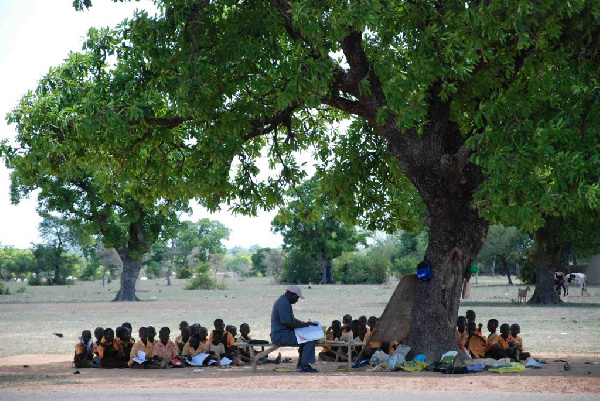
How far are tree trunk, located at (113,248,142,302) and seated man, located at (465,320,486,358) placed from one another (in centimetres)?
3900

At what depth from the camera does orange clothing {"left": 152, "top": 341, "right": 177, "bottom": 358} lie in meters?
16.6

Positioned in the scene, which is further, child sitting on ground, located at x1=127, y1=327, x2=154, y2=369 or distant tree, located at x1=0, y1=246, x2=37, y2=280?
distant tree, located at x1=0, y1=246, x2=37, y2=280

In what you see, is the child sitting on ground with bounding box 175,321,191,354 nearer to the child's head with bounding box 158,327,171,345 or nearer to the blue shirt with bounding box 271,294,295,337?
the child's head with bounding box 158,327,171,345

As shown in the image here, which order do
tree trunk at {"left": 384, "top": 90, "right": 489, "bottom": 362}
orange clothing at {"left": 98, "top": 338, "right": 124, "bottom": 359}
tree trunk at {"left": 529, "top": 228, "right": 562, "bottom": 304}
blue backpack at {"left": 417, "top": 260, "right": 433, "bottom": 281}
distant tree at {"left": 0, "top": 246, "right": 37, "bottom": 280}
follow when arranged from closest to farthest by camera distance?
1. tree trunk at {"left": 384, "top": 90, "right": 489, "bottom": 362}
2. blue backpack at {"left": 417, "top": 260, "right": 433, "bottom": 281}
3. orange clothing at {"left": 98, "top": 338, "right": 124, "bottom": 359}
4. tree trunk at {"left": 529, "top": 228, "right": 562, "bottom": 304}
5. distant tree at {"left": 0, "top": 246, "right": 37, "bottom": 280}

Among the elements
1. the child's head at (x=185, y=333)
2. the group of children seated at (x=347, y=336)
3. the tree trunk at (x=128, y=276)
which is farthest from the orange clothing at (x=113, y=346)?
the tree trunk at (x=128, y=276)

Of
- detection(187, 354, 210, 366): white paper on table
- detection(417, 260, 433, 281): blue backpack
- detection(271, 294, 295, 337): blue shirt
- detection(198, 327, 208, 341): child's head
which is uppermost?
detection(417, 260, 433, 281): blue backpack

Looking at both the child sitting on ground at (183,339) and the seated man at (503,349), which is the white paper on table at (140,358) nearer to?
the child sitting on ground at (183,339)

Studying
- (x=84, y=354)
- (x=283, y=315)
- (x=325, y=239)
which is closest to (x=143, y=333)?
(x=84, y=354)

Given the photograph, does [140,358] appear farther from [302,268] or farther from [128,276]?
[302,268]

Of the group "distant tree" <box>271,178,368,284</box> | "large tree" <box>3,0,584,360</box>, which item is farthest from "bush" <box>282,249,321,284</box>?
"large tree" <box>3,0,584,360</box>

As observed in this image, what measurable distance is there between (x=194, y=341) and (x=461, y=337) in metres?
5.69

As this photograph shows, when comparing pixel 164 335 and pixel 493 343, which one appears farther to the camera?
pixel 493 343

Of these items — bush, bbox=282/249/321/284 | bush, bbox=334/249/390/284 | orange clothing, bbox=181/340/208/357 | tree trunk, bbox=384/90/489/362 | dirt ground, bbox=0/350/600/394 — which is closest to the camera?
dirt ground, bbox=0/350/600/394

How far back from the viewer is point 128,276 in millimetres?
54438
